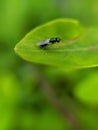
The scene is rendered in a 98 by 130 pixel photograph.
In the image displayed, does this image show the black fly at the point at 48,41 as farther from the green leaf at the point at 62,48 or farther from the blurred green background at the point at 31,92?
the blurred green background at the point at 31,92

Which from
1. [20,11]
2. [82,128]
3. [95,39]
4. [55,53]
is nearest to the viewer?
[55,53]

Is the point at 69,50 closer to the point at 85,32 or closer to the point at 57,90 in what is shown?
the point at 85,32

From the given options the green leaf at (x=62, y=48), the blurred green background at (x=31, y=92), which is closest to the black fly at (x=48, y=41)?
the green leaf at (x=62, y=48)

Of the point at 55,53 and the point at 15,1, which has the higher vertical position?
the point at 15,1

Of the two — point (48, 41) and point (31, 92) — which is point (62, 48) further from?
point (31, 92)

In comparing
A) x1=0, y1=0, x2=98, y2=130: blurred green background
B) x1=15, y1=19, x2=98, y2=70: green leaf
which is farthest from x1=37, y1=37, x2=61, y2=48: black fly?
x1=0, y1=0, x2=98, y2=130: blurred green background

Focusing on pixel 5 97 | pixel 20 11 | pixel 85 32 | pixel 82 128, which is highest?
pixel 20 11

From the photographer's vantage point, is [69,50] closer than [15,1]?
Yes

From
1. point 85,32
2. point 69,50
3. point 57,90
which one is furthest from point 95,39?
point 57,90

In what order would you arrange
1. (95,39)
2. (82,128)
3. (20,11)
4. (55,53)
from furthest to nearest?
(20,11), (82,128), (95,39), (55,53)
